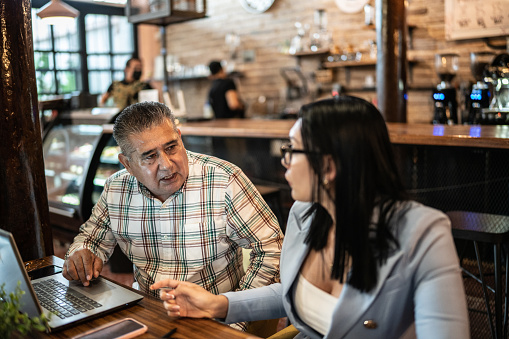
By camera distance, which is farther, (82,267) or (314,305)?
(82,267)

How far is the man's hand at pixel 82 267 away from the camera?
173cm

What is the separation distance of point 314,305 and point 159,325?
423mm

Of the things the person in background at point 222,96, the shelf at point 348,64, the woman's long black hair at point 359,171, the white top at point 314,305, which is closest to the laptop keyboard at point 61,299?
the white top at point 314,305

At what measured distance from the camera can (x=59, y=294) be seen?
1.62m

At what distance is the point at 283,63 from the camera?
801 centimetres

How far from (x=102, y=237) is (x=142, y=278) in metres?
0.23

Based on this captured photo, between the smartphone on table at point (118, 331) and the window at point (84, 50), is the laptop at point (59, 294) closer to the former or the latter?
the smartphone on table at point (118, 331)

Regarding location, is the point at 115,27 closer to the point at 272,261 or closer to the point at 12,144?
the point at 12,144

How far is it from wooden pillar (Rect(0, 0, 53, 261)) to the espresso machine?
303cm

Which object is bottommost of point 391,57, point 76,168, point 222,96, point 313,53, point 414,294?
point 76,168

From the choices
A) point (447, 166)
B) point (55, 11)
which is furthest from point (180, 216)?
point (55, 11)

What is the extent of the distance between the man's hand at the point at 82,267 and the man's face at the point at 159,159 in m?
0.34

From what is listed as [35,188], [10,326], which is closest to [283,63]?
[35,188]

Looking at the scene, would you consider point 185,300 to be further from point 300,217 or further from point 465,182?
point 465,182
